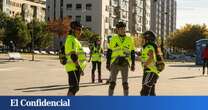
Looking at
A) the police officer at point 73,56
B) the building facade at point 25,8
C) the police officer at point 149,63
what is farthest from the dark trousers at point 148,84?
the building facade at point 25,8

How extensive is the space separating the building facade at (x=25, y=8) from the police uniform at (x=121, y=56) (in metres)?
126

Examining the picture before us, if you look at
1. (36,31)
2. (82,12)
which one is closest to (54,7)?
(82,12)

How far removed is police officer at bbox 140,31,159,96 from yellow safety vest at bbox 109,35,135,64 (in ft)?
5.53

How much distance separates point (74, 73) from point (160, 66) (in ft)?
5.91

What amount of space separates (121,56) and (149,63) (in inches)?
69.1

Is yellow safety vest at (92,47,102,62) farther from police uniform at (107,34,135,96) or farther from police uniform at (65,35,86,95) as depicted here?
police uniform at (65,35,86,95)

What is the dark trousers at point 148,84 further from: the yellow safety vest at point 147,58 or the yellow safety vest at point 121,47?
the yellow safety vest at point 121,47

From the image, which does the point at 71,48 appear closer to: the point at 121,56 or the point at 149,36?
the point at 149,36

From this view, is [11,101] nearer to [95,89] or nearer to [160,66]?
[160,66]

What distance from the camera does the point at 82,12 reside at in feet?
406

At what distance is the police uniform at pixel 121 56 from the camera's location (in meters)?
15.1

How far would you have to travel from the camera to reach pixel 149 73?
13.5m

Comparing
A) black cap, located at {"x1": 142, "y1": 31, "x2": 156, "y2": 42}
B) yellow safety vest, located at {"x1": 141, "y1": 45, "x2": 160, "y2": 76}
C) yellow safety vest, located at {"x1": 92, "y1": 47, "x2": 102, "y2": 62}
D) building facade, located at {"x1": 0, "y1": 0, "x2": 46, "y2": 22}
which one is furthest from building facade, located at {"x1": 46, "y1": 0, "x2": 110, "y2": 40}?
black cap, located at {"x1": 142, "y1": 31, "x2": 156, "y2": 42}

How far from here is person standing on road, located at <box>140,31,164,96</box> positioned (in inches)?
522
